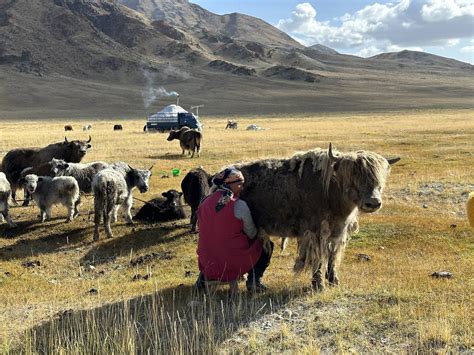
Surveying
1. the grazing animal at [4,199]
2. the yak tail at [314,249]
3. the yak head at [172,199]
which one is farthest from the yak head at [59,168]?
the yak tail at [314,249]

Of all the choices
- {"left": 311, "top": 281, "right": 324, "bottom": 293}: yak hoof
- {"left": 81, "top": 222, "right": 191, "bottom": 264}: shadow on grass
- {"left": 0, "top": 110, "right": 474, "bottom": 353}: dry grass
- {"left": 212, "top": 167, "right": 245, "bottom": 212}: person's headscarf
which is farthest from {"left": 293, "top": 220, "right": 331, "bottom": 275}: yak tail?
{"left": 81, "top": 222, "right": 191, "bottom": 264}: shadow on grass

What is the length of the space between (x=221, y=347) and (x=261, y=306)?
1052 mm

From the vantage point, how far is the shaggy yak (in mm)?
6219

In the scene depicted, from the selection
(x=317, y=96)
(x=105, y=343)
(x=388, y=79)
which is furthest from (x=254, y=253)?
(x=388, y=79)

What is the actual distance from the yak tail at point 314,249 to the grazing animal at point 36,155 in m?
11.1

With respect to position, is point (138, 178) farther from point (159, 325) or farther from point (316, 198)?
point (159, 325)

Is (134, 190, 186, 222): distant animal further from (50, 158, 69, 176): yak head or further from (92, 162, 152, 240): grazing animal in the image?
(50, 158, 69, 176): yak head

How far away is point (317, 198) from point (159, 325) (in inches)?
100

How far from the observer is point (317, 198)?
21.9 ft

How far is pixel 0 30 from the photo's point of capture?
165125 mm

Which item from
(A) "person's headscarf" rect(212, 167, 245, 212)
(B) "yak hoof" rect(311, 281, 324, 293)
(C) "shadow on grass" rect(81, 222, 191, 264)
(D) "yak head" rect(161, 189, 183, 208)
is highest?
Answer: (A) "person's headscarf" rect(212, 167, 245, 212)

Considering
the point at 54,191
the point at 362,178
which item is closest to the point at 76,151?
the point at 54,191

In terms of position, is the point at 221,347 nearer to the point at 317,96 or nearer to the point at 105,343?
the point at 105,343

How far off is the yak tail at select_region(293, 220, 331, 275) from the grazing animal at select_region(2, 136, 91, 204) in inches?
439
